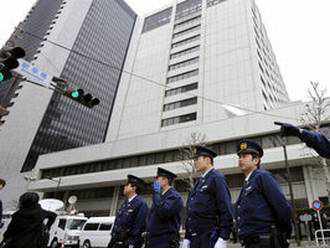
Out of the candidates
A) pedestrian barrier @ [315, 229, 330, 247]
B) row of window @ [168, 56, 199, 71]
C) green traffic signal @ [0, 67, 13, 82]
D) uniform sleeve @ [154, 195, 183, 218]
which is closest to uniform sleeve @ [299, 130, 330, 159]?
uniform sleeve @ [154, 195, 183, 218]

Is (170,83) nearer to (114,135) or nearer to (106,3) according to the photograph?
(114,135)

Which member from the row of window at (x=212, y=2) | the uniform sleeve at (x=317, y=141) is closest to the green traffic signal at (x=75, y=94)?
the uniform sleeve at (x=317, y=141)

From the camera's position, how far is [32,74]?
26.8ft

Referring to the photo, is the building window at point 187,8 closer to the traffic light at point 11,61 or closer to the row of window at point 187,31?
the row of window at point 187,31

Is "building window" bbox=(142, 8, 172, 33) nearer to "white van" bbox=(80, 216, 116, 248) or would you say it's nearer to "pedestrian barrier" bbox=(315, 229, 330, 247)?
"white van" bbox=(80, 216, 116, 248)

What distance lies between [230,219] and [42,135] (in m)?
66.6

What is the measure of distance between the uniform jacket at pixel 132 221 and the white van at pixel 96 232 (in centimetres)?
1327

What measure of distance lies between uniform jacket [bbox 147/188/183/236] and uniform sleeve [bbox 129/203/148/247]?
448 millimetres

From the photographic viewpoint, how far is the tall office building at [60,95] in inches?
2255

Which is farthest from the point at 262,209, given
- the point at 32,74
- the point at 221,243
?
the point at 32,74

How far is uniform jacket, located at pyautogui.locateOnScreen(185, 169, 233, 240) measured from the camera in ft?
9.65

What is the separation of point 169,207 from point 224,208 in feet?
3.24

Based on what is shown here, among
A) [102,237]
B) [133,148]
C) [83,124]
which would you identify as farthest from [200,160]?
[83,124]

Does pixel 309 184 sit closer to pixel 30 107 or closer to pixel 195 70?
pixel 195 70
